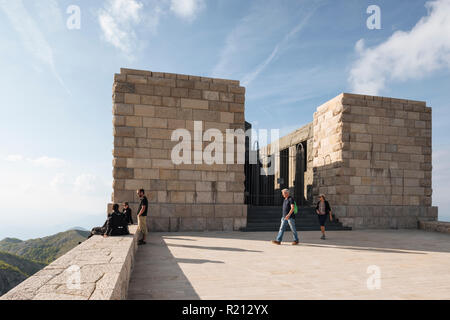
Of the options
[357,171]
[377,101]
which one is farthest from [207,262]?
[377,101]

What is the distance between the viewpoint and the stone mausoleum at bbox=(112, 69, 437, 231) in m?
11.8

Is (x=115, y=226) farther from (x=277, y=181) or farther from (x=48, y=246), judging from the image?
(x=48, y=246)

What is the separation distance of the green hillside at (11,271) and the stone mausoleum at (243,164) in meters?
28.1

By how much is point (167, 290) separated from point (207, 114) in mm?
8599

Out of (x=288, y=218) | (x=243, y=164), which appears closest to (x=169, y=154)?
(x=243, y=164)

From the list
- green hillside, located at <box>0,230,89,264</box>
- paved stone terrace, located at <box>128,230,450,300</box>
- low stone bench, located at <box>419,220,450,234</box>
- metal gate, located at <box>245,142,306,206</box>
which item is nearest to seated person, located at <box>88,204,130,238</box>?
paved stone terrace, located at <box>128,230,450,300</box>

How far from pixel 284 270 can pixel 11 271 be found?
40655mm

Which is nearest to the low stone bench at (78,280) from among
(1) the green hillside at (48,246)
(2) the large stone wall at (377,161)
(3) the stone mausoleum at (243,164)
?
(3) the stone mausoleum at (243,164)

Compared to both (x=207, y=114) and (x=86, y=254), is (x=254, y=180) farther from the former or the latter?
(x=86, y=254)

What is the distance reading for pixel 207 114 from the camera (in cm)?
1245

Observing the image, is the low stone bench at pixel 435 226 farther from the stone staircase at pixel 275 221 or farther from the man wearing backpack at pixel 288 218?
the man wearing backpack at pixel 288 218

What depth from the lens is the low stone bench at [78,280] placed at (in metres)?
2.79

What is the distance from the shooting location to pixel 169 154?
12.0 meters

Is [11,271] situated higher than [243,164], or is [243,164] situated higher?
[243,164]
